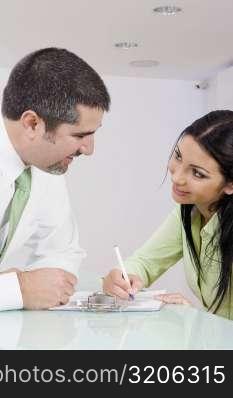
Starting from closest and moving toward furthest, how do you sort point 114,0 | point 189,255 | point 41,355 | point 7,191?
point 41,355
point 7,191
point 189,255
point 114,0

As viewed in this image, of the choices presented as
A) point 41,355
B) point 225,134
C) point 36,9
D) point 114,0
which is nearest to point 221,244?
point 225,134

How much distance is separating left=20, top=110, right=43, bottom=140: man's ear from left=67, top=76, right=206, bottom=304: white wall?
5410mm

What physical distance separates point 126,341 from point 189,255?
1.01 m

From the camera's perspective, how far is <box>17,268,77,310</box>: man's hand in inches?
70.4

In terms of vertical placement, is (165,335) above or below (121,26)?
below

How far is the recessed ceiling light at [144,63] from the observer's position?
6391mm

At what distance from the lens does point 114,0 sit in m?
4.34

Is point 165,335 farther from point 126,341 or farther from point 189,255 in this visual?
point 189,255

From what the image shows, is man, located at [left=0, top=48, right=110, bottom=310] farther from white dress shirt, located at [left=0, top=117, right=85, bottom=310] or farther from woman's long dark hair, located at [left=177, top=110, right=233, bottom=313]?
woman's long dark hair, located at [left=177, top=110, right=233, bottom=313]

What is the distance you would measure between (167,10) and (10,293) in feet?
10.6

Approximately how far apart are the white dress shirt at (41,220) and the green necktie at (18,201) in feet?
0.06

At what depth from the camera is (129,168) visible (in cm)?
751

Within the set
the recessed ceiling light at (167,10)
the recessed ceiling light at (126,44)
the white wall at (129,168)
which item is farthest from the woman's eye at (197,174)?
the white wall at (129,168)

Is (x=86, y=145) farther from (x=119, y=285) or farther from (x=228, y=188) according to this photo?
(x=228, y=188)
